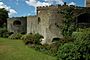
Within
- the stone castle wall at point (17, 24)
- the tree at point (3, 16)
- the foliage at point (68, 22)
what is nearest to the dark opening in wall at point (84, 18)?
the foliage at point (68, 22)

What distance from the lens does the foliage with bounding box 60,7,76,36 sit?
2735cm

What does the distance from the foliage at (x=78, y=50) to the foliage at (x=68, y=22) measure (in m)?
6.83

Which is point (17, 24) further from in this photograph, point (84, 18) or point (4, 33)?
point (84, 18)

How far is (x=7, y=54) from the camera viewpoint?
2266cm

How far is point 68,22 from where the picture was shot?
27.9 meters

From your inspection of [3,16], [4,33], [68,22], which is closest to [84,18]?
[68,22]

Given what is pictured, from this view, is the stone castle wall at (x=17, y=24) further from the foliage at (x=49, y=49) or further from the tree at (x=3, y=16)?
the foliage at (x=49, y=49)

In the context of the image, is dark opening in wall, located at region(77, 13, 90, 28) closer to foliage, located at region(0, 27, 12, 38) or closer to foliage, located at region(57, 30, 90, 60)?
foliage, located at region(57, 30, 90, 60)

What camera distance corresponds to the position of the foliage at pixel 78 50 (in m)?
18.9

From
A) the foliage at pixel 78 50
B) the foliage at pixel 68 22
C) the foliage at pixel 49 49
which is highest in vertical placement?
the foliage at pixel 68 22

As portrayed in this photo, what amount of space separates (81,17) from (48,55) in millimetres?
8643

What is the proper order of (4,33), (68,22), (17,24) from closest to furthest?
(68,22)
(4,33)
(17,24)

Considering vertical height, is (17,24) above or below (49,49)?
above

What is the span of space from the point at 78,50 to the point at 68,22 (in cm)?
889
